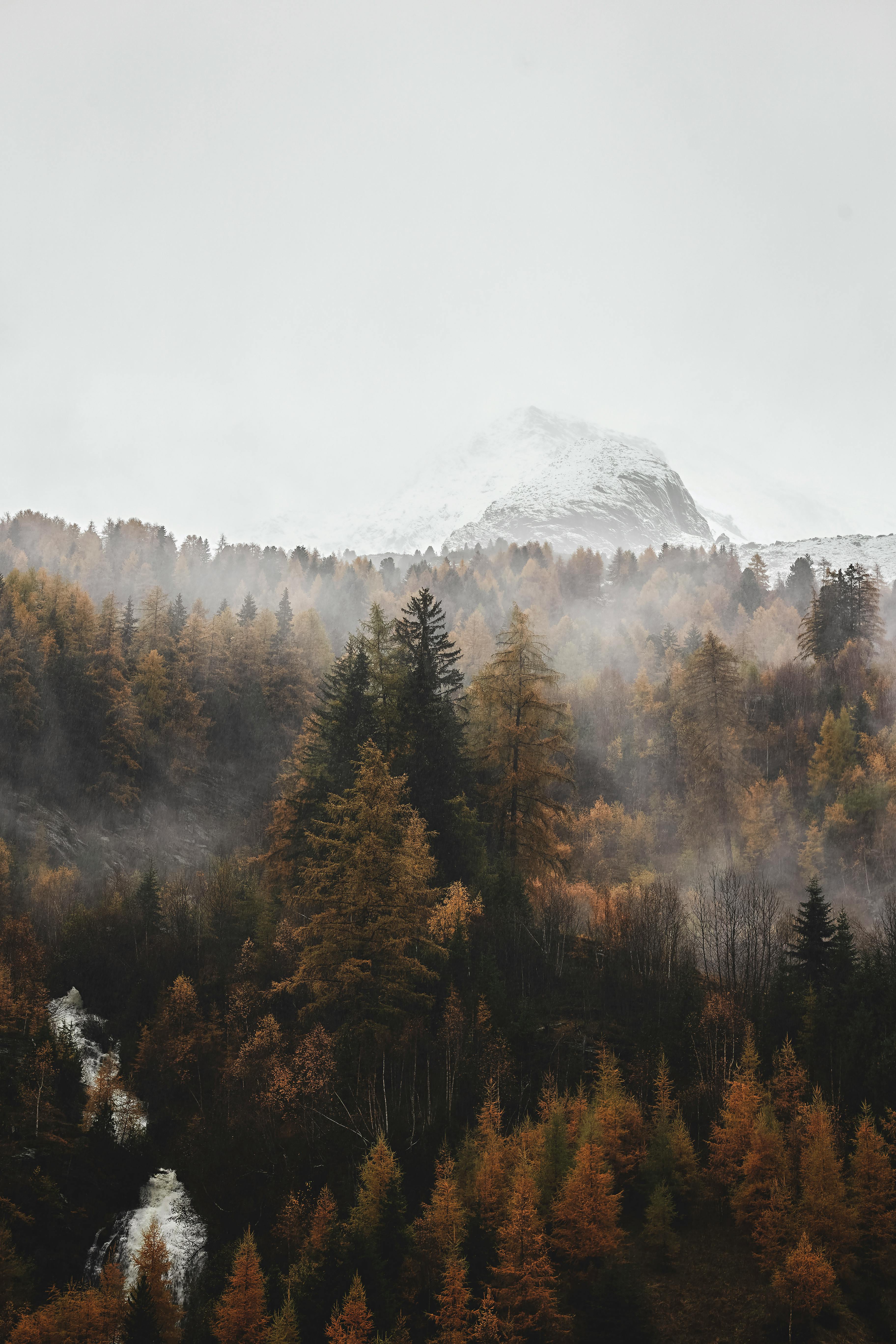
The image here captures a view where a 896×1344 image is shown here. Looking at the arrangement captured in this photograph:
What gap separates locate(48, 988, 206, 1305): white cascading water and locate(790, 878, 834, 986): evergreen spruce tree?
2831 centimetres

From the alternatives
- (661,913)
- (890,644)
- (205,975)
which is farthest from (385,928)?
(890,644)

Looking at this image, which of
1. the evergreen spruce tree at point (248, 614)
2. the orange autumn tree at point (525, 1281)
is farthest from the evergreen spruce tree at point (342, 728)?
the evergreen spruce tree at point (248, 614)

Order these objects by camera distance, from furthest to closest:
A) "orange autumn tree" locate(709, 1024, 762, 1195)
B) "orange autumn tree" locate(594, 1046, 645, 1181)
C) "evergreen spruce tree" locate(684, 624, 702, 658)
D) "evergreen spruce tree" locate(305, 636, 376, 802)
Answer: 1. "evergreen spruce tree" locate(684, 624, 702, 658)
2. "evergreen spruce tree" locate(305, 636, 376, 802)
3. "orange autumn tree" locate(594, 1046, 645, 1181)
4. "orange autumn tree" locate(709, 1024, 762, 1195)

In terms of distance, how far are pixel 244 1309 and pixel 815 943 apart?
28134mm

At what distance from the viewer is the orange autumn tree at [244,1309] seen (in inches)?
990

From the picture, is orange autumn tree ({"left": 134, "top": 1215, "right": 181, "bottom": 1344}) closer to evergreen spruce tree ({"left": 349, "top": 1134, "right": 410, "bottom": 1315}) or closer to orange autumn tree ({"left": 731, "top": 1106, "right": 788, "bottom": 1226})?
evergreen spruce tree ({"left": 349, "top": 1134, "right": 410, "bottom": 1315})

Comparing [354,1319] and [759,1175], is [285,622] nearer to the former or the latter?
[759,1175]

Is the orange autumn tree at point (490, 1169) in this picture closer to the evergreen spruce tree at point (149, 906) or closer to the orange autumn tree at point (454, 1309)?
the orange autumn tree at point (454, 1309)

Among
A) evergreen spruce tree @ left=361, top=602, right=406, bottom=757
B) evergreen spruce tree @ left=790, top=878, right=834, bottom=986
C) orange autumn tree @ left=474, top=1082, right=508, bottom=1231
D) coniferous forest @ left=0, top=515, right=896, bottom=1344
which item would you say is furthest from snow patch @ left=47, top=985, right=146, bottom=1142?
evergreen spruce tree @ left=790, top=878, right=834, bottom=986

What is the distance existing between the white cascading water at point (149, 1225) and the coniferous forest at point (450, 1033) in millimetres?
128

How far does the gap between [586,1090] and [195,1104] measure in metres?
17.1

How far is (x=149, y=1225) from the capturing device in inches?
1259

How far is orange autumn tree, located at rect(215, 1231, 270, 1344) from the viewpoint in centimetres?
2514

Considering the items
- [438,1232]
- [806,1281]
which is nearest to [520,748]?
[438,1232]
